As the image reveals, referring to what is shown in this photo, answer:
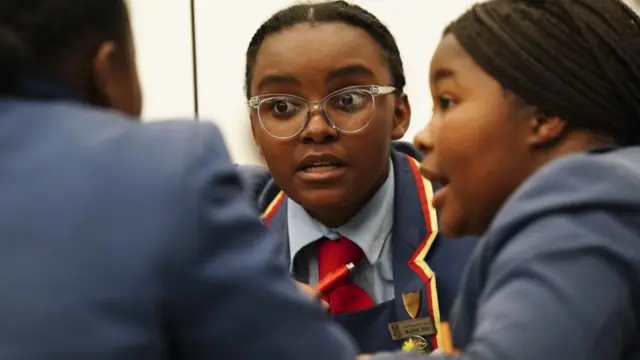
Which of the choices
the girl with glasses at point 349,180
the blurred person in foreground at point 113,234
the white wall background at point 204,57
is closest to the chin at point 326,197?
the girl with glasses at point 349,180

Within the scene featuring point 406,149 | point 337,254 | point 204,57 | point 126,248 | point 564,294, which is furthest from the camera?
point 204,57

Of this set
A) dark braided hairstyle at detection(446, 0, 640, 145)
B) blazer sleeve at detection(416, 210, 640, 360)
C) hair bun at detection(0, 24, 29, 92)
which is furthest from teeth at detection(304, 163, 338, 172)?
hair bun at detection(0, 24, 29, 92)

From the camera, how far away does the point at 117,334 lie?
51 centimetres

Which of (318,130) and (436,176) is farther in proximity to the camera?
(318,130)

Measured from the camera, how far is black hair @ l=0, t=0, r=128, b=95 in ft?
1.78

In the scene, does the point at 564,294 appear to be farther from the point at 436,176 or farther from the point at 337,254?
the point at 337,254

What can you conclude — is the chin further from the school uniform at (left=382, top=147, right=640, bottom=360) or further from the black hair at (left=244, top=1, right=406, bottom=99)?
the school uniform at (left=382, top=147, right=640, bottom=360)

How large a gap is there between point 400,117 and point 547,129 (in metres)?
0.42

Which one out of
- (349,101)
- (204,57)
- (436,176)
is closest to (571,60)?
(436,176)

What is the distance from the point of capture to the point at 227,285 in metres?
0.54

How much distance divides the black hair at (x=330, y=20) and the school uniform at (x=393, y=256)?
0.13 metres

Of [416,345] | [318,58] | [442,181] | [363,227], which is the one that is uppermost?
[318,58]

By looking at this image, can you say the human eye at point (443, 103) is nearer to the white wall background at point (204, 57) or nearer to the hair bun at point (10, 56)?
the hair bun at point (10, 56)

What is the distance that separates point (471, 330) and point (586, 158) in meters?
0.18
